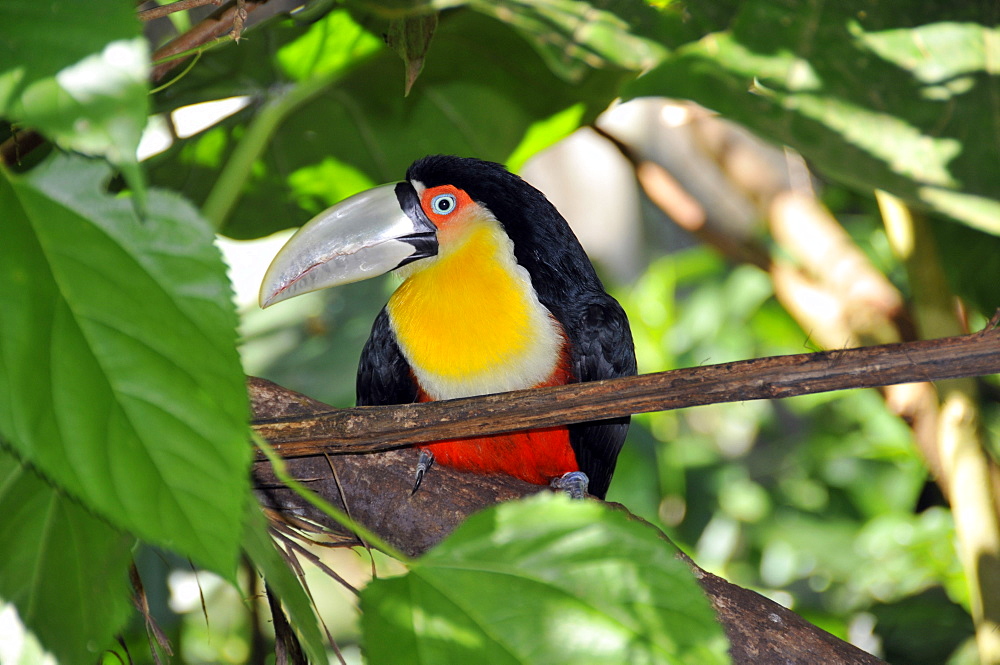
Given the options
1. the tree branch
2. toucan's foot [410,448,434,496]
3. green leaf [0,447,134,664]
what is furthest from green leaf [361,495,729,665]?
toucan's foot [410,448,434,496]

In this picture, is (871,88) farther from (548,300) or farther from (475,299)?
(475,299)

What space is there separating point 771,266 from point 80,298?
1.99 m

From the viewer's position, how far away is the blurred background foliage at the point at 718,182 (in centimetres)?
162

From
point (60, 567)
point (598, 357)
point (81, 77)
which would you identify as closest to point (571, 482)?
point (598, 357)

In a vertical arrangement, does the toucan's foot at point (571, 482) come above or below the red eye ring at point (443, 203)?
below

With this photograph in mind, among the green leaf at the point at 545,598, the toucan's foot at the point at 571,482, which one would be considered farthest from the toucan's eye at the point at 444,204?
the green leaf at the point at 545,598

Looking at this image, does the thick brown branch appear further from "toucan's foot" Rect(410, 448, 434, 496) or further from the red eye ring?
the red eye ring

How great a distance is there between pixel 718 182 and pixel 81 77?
3525 millimetres

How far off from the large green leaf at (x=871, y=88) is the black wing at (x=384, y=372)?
782 millimetres

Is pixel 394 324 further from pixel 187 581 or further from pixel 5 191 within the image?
pixel 187 581

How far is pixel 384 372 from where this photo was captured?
1939 millimetres

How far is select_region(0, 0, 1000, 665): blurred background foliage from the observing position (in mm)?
1621

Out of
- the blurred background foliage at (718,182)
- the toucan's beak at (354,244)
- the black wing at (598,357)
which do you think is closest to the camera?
the blurred background foliage at (718,182)

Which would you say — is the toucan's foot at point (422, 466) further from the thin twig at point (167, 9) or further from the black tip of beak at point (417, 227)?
the thin twig at point (167, 9)
